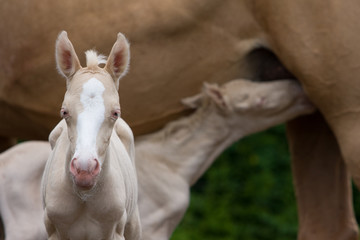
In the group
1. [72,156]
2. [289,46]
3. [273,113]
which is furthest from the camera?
[273,113]

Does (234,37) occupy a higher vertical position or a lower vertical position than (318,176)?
higher

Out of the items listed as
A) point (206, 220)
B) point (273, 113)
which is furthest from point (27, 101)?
point (206, 220)

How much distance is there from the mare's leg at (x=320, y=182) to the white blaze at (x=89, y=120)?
2.46 metres

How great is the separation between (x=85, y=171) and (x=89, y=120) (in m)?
0.17

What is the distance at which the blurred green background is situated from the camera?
777 cm

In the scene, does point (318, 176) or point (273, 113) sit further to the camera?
point (318, 176)

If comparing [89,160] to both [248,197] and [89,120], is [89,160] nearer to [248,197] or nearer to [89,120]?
[89,120]

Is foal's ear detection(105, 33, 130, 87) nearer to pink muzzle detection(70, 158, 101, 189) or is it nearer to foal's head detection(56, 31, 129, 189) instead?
foal's head detection(56, 31, 129, 189)

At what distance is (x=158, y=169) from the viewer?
489cm

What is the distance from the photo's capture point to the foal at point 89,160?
3.13 metres

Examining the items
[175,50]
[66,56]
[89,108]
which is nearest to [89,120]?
[89,108]

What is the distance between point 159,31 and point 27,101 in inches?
27.7

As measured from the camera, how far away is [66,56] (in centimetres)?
336

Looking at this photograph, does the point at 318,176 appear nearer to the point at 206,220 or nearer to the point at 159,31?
the point at 159,31
